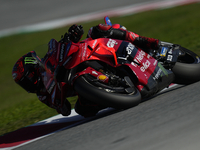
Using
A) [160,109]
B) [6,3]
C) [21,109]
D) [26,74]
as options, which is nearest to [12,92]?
[21,109]

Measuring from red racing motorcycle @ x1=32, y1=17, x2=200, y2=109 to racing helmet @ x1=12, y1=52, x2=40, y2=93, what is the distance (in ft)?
0.58

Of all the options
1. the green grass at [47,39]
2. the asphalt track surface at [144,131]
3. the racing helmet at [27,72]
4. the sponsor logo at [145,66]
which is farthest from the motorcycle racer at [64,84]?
the green grass at [47,39]

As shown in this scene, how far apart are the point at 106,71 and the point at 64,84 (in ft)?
1.76

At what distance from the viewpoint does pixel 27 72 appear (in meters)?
3.94

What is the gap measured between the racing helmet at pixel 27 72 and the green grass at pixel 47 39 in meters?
1.35

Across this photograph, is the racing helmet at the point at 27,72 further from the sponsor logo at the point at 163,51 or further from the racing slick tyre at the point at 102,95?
the sponsor logo at the point at 163,51

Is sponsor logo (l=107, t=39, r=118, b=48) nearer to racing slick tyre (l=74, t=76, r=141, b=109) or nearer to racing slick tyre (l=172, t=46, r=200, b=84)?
racing slick tyre (l=74, t=76, r=141, b=109)

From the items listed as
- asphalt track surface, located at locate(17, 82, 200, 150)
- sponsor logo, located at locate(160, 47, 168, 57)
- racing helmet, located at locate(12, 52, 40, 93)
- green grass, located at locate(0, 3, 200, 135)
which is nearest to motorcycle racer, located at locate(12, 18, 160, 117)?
racing helmet, located at locate(12, 52, 40, 93)

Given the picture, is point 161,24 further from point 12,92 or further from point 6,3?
point 6,3

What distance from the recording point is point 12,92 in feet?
28.6

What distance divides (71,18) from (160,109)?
1099 cm

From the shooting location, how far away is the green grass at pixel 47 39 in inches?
239

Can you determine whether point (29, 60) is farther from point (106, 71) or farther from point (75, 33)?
point (106, 71)

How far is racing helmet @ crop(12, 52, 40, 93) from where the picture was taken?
391 centimetres
